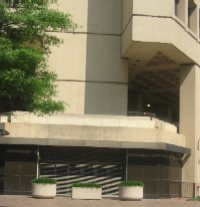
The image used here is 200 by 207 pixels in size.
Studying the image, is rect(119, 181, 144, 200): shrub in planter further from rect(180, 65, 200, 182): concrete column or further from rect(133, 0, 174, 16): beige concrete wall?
rect(133, 0, 174, 16): beige concrete wall

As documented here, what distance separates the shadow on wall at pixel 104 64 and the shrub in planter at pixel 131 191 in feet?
25.4

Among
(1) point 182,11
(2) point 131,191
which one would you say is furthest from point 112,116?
(1) point 182,11

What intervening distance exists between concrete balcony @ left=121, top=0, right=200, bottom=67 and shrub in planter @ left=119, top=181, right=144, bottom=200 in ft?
29.6

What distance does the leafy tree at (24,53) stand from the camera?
24.1 meters

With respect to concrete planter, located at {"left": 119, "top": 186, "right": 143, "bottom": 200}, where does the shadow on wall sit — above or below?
above

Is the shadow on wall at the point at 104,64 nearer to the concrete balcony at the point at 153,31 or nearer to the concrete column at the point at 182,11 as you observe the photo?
the concrete balcony at the point at 153,31

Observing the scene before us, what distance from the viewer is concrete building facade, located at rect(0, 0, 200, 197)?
100 ft

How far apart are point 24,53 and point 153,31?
35.0 feet

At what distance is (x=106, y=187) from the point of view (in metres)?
31.3

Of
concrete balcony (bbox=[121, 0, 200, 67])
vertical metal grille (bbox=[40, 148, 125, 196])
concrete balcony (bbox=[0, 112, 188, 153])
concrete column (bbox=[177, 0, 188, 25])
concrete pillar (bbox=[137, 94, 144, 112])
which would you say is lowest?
vertical metal grille (bbox=[40, 148, 125, 196])

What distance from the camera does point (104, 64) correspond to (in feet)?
117

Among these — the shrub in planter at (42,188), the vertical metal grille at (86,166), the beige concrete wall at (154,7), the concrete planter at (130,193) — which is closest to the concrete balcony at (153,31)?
the beige concrete wall at (154,7)

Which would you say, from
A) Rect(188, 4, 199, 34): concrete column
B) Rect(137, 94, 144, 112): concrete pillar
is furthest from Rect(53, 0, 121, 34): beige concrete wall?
Rect(137, 94, 144, 112): concrete pillar

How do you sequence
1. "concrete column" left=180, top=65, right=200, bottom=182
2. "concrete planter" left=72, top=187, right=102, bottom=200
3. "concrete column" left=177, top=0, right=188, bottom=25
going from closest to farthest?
"concrete planter" left=72, top=187, right=102, bottom=200, "concrete column" left=180, top=65, right=200, bottom=182, "concrete column" left=177, top=0, right=188, bottom=25
